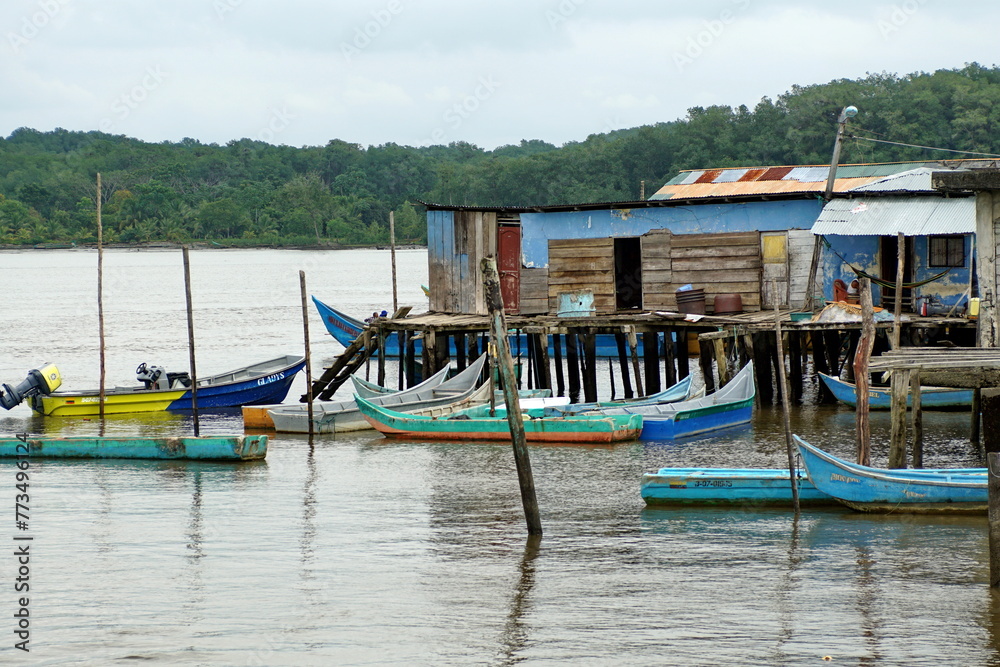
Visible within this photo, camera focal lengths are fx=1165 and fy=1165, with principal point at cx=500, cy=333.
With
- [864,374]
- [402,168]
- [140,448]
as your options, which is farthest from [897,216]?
[402,168]

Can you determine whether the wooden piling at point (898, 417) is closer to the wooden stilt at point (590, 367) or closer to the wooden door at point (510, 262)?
the wooden stilt at point (590, 367)

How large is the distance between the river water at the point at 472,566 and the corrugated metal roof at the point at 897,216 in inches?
144

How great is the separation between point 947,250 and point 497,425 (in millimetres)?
9949

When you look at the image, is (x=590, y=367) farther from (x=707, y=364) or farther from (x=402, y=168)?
(x=402, y=168)

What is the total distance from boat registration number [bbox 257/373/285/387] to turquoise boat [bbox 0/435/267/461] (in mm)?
7059

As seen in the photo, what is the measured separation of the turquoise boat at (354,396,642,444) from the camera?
20.5m

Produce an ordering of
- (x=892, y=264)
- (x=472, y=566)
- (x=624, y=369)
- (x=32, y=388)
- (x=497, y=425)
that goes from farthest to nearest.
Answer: (x=624, y=369) < (x=32, y=388) < (x=892, y=264) < (x=497, y=425) < (x=472, y=566)

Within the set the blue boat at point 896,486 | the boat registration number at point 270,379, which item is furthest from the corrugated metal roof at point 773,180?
the blue boat at point 896,486

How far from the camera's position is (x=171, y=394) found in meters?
26.0

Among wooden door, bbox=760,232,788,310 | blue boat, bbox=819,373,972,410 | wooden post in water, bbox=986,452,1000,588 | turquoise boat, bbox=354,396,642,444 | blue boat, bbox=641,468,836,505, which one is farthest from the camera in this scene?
wooden door, bbox=760,232,788,310

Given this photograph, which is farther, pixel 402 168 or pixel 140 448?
pixel 402 168

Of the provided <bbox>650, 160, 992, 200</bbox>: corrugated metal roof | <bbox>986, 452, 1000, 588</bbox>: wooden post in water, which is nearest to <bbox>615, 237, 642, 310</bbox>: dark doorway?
<bbox>650, 160, 992, 200</bbox>: corrugated metal roof

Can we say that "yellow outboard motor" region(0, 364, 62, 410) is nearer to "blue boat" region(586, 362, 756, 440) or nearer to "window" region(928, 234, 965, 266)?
"blue boat" region(586, 362, 756, 440)

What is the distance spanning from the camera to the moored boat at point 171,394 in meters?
25.7
